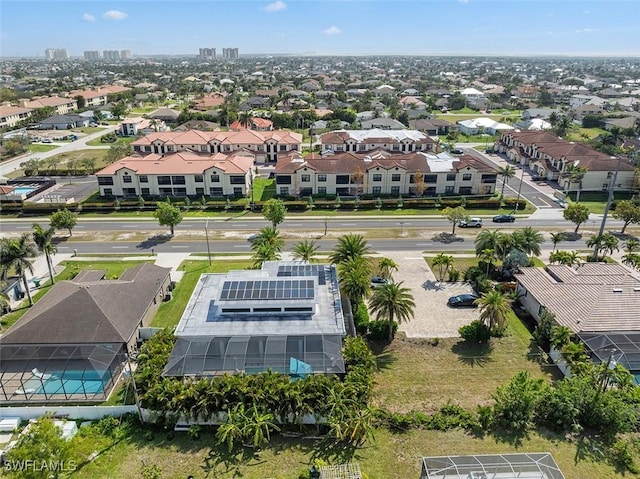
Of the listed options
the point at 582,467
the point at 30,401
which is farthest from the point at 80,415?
the point at 582,467

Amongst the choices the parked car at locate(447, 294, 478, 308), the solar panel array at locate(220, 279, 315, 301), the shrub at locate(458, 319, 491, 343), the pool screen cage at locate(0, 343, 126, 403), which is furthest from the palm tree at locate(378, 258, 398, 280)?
the pool screen cage at locate(0, 343, 126, 403)

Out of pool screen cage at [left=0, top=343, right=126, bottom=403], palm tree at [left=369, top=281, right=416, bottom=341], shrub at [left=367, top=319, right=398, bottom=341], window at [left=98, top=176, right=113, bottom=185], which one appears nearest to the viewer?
pool screen cage at [left=0, top=343, right=126, bottom=403]

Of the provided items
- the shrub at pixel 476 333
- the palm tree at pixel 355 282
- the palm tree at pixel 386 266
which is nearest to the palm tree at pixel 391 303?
the palm tree at pixel 355 282

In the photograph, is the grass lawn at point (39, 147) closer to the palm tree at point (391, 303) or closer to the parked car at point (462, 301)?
the palm tree at point (391, 303)

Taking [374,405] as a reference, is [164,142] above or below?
above

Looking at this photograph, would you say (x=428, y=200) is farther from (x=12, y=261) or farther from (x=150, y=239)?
(x=12, y=261)

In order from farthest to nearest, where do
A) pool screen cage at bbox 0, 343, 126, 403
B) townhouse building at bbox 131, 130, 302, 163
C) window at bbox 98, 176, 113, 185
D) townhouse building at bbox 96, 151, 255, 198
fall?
townhouse building at bbox 131, 130, 302, 163, townhouse building at bbox 96, 151, 255, 198, window at bbox 98, 176, 113, 185, pool screen cage at bbox 0, 343, 126, 403

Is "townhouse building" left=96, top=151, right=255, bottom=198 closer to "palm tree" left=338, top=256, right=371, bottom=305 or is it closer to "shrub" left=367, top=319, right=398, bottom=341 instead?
"palm tree" left=338, top=256, right=371, bottom=305

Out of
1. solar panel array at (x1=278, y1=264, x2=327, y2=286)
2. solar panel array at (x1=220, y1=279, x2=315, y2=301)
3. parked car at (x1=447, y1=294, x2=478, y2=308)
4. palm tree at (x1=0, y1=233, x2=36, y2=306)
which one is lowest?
parked car at (x1=447, y1=294, x2=478, y2=308)
